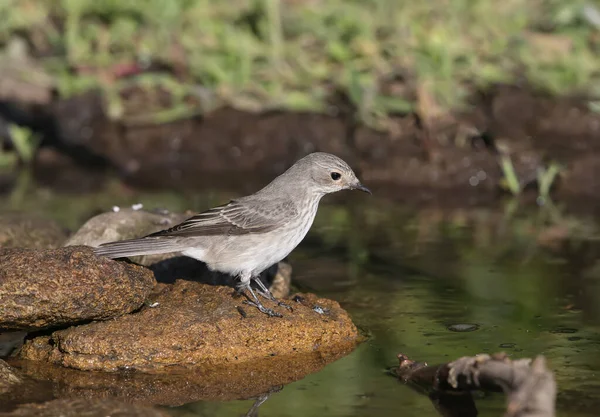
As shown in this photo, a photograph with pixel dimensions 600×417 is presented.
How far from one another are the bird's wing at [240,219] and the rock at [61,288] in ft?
2.37

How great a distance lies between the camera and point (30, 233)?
27.0 ft

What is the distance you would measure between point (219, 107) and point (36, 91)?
221 cm

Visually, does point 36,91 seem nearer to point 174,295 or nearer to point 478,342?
point 174,295

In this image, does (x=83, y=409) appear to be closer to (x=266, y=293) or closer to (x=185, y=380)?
(x=185, y=380)

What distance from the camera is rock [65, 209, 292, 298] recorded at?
7645 millimetres

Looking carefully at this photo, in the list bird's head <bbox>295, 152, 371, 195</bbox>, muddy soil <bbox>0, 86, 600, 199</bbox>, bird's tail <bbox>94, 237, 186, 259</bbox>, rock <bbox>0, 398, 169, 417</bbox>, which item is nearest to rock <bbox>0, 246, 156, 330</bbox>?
bird's tail <bbox>94, 237, 186, 259</bbox>

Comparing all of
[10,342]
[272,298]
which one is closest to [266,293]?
[272,298]

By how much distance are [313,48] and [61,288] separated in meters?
7.20

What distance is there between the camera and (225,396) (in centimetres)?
592

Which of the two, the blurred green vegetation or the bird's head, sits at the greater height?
the blurred green vegetation

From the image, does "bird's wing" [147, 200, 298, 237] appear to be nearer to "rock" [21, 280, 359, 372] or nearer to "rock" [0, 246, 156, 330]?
"rock" [21, 280, 359, 372]

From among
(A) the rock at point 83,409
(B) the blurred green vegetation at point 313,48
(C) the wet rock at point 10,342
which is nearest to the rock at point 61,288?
(C) the wet rock at point 10,342

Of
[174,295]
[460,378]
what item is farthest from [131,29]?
[460,378]

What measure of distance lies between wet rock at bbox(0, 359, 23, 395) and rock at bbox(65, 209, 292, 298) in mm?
1687
